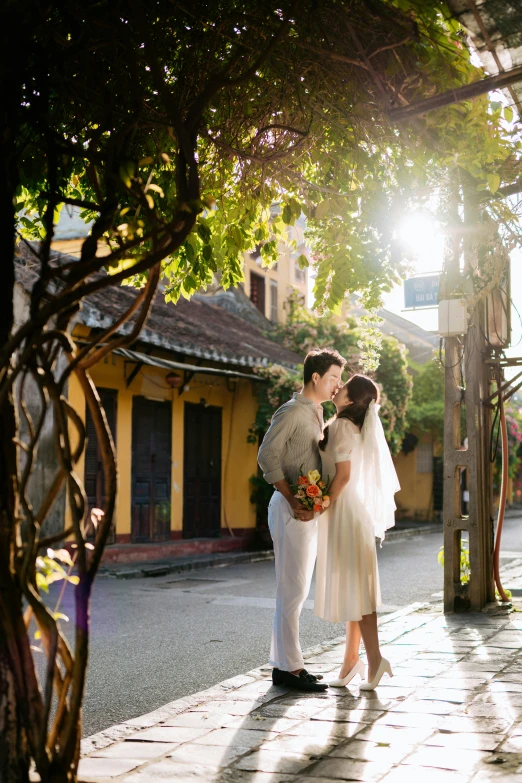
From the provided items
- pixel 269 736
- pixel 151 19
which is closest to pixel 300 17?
pixel 151 19

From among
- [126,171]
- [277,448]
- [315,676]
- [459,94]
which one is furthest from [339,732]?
[459,94]

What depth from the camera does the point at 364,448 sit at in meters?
6.13

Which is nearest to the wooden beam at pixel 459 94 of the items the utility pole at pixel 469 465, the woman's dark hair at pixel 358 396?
the woman's dark hair at pixel 358 396

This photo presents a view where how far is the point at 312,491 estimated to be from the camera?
5703 mm

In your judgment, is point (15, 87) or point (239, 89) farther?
point (239, 89)

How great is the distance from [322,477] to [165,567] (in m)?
8.99

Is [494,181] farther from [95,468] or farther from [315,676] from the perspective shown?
[95,468]

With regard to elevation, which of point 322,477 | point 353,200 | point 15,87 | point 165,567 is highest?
point 353,200

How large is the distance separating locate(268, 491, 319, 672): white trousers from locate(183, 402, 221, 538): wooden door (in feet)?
40.1

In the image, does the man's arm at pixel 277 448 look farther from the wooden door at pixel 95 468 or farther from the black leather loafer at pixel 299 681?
the wooden door at pixel 95 468

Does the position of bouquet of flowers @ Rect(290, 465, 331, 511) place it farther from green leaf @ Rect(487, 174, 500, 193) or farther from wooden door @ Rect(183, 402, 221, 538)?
wooden door @ Rect(183, 402, 221, 538)

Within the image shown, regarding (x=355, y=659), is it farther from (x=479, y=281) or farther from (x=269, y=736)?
(x=479, y=281)

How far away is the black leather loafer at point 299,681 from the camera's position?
556 cm

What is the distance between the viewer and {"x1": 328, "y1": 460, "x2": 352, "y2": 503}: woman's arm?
230 inches
